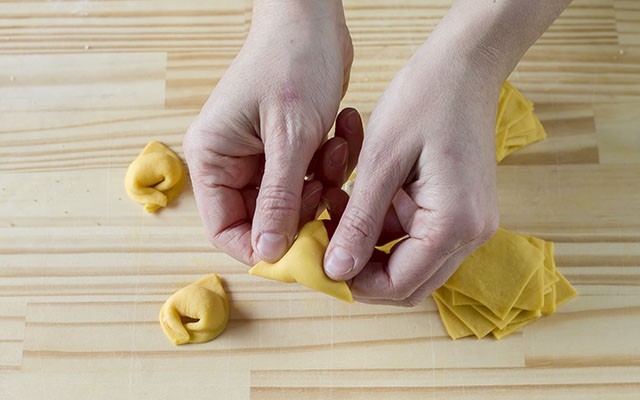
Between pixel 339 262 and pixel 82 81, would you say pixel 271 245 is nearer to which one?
pixel 339 262

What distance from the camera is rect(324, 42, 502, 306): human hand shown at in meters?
0.86

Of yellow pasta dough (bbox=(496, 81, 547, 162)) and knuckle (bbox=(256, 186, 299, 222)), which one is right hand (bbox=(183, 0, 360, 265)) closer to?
knuckle (bbox=(256, 186, 299, 222))

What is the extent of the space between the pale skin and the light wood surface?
179mm

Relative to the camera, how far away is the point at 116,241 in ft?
3.87

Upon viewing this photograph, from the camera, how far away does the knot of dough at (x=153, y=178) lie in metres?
1.16

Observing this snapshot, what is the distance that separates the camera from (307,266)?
0.88 metres

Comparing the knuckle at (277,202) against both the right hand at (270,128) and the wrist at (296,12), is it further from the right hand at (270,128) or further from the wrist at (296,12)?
the wrist at (296,12)

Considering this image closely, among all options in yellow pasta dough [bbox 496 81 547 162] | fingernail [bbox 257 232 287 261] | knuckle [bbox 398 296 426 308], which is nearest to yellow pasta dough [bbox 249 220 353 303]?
fingernail [bbox 257 232 287 261]

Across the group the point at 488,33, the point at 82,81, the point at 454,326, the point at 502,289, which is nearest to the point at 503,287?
the point at 502,289

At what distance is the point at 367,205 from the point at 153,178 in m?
0.46

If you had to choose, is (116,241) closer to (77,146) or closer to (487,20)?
(77,146)

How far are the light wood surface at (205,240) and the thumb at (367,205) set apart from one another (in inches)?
11.7

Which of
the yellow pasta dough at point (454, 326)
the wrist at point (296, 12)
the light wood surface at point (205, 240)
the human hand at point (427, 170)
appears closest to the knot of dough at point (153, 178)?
the light wood surface at point (205, 240)

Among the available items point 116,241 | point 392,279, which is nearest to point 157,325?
point 116,241
